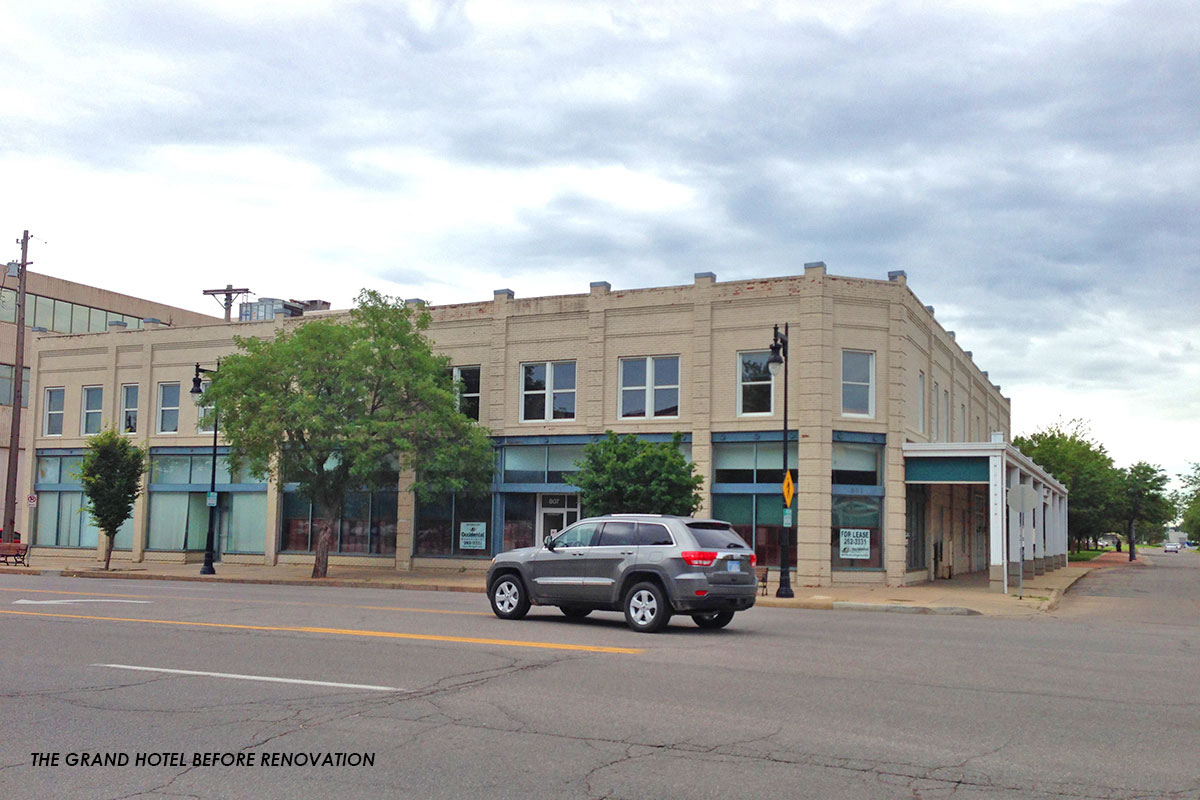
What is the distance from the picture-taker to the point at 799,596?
2588 centimetres

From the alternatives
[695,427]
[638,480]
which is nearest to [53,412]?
[695,427]

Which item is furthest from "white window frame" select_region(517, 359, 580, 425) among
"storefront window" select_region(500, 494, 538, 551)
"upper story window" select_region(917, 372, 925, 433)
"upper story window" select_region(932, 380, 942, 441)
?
"upper story window" select_region(932, 380, 942, 441)

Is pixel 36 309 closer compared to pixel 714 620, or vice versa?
pixel 714 620

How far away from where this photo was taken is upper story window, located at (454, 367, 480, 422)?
35.2 meters

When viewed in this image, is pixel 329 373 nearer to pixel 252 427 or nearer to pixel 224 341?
pixel 252 427

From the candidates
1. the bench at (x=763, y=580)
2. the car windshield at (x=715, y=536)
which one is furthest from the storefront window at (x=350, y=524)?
the car windshield at (x=715, y=536)

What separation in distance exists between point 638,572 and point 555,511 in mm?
17878

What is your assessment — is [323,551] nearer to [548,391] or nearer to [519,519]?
[519,519]

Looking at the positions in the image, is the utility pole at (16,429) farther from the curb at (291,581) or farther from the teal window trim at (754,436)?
the teal window trim at (754,436)

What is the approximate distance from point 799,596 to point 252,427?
1564cm

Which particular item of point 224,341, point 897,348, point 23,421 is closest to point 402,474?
point 224,341

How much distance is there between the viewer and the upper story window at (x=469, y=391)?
35250 millimetres

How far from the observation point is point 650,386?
107 feet

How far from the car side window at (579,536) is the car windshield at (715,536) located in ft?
5.28
